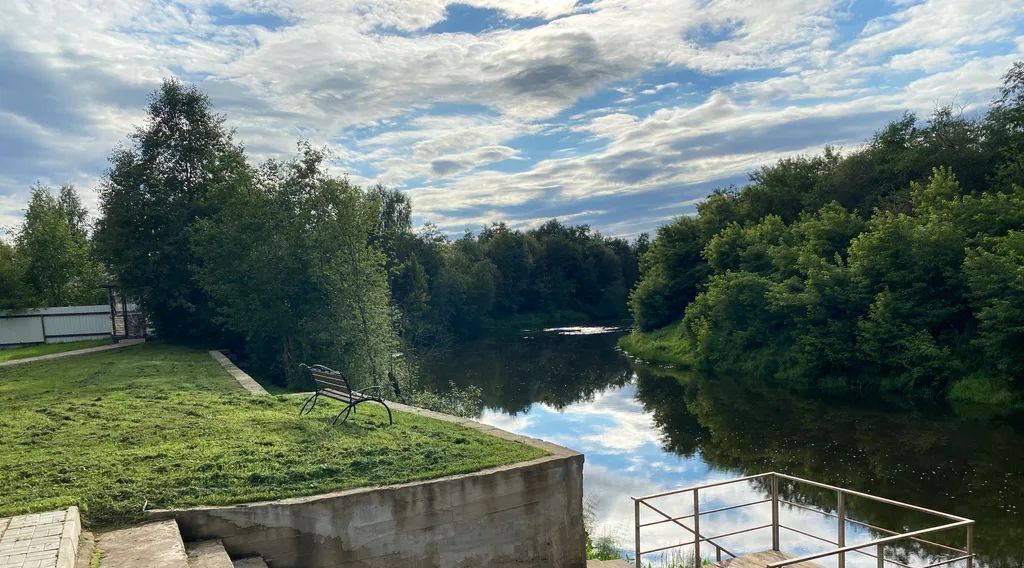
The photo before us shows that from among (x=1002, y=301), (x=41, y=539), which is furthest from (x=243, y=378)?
(x=1002, y=301)

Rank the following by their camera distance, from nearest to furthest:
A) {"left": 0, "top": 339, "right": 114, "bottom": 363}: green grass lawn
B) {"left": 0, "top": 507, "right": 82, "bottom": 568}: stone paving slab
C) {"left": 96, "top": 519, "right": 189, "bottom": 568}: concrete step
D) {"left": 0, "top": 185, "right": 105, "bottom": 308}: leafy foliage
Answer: {"left": 0, "top": 507, "right": 82, "bottom": 568}: stone paving slab
{"left": 96, "top": 519, "right": 189, "bottom": 568}: concrete step
{"left": 0, "top": 339, "right": 114, "bottom": 363}: green grass lawn
{"left": 0, "top": 185, "right": 105, "bottom": 308}: leafy foliage

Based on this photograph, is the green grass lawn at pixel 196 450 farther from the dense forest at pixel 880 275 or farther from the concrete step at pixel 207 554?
→ the dense forest at pixel 880 275

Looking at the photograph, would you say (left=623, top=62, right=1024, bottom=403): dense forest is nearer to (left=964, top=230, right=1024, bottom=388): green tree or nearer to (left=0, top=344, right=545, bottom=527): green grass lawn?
(left=964, top=230, right=1024, bottom=388): green tree

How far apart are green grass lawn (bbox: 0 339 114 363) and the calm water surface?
1727cm

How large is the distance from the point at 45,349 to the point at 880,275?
33.8 m

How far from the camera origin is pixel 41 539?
17.9 feet

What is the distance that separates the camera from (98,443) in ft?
28.6

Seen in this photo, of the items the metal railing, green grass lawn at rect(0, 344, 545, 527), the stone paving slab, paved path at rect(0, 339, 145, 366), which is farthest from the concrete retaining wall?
paved path at rect(0, 339, 145, 366)

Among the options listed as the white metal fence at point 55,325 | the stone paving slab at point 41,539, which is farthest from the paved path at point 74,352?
the stone paving slab at point 41,539

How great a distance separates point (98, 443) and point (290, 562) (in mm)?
3855

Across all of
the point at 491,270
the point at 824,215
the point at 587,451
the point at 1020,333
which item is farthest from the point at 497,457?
the point at 491,270

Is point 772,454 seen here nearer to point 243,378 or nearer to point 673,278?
point 243,378

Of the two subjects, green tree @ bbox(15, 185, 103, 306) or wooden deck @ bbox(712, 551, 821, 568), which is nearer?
wooden deck @ bbox(712, 551, 821, 568)

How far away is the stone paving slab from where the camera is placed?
5.00 m
